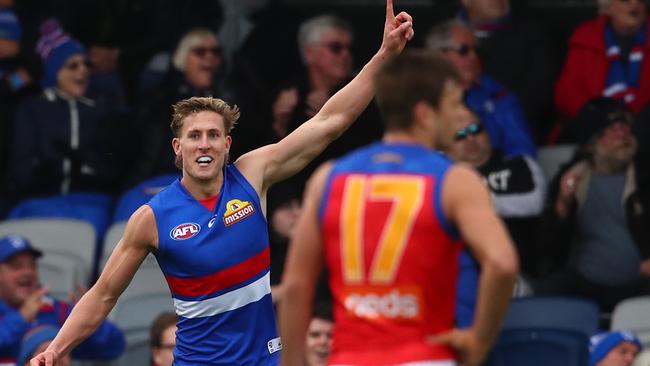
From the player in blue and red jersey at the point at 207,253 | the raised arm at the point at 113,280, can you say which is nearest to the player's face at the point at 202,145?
the player in blue and red jersey at the point at 207,253

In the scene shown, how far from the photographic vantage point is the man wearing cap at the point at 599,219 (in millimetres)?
10828

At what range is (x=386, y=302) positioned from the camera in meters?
5.45

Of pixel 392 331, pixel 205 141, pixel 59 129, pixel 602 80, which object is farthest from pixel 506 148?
pixel 392 331

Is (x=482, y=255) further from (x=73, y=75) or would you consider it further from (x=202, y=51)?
(x=73, y=75)

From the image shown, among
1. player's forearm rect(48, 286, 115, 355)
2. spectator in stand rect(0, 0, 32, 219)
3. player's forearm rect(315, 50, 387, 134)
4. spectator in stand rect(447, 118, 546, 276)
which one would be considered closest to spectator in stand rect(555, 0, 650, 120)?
spectator in stand rect(447, 118, 546, 276)

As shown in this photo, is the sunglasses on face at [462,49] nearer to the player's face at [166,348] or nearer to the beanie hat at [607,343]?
the beanie hat at [607,343]

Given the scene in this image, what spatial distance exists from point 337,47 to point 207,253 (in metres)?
4.34

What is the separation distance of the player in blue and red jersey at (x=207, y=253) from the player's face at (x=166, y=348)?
2.18 meters

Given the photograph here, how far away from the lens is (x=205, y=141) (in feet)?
24.6

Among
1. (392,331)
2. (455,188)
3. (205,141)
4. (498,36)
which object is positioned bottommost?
(392,331)

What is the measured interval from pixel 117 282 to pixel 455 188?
2517 mm

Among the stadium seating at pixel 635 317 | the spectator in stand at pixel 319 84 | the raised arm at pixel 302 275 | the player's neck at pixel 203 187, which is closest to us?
the raised arm at pixel 302 275

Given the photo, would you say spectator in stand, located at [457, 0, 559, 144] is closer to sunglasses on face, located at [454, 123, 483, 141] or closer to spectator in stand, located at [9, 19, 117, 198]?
sunglasses on face, located at [454, 123, 483, 141]

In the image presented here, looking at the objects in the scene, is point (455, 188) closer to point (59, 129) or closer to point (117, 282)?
point (117, 282)
